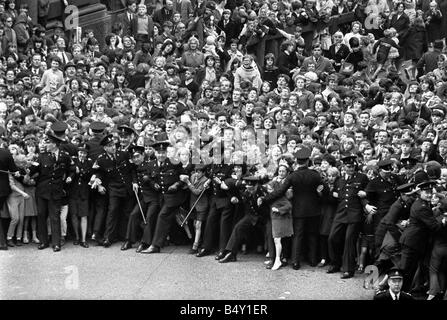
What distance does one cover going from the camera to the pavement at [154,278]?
14.7 meters

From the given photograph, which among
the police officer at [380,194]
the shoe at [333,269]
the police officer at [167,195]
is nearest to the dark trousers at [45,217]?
the police officer at [167,195]

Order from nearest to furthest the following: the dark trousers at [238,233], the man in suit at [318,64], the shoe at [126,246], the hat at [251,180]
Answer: the hat at [251,180], the dark trousers at [238,233], the shoe at [126,246], the man in suit at [318,64]

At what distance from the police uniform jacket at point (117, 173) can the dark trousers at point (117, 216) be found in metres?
0.13

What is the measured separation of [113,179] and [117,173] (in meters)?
0.13

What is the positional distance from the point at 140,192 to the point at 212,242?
1.41 meters

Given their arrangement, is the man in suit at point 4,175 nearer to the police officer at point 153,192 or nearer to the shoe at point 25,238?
the shoe at point 25,238

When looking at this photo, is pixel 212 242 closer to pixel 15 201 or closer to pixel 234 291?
pixel 234 291

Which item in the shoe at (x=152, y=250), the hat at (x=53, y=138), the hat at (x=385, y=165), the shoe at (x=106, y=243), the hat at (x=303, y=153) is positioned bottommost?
the shoe at (x=152, y=250)

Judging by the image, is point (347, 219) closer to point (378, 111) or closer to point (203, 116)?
point (378, 111)

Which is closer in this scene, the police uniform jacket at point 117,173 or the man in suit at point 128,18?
the police uniform jacket at point 117,173

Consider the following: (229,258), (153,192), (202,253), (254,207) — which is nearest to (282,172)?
(254,207)

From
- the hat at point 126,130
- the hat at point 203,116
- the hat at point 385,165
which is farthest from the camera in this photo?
the hat at point 203,116

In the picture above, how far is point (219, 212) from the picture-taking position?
16594 millimetres
